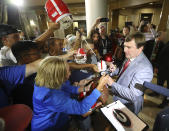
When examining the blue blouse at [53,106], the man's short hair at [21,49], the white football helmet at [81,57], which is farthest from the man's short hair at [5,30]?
the blue blouse at [53,106]

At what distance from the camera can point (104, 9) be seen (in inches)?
131

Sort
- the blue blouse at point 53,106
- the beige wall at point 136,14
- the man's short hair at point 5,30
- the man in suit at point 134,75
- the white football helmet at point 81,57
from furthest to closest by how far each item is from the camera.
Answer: the beige wall at point 136,14 → the white football helmet at point 81,57 → the man's short hair at point 5,30 → the man in suit at point 134,75 → the blue blouse at point 53,106

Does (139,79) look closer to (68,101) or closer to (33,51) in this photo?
(68,101)

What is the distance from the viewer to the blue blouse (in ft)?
2.91

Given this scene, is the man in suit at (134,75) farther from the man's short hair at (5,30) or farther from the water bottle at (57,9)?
the man's short hair at (5,30)

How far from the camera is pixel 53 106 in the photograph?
91cm

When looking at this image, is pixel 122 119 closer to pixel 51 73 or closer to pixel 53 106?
pixel 53 106

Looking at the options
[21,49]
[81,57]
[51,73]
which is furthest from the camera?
[81,57]

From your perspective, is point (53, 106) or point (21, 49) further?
point (21, 49)

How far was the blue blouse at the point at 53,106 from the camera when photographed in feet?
2.91

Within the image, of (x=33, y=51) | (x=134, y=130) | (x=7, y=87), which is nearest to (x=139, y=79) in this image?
(x=134, y=130)

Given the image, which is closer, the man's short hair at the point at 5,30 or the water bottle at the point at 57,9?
the water bottle at the point at 57,9

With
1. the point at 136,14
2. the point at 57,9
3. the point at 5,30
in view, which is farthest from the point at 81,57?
the point at 136,14

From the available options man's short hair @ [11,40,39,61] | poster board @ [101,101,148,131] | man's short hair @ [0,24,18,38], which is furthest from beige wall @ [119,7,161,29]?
poster board @ [101,101,148,131]
